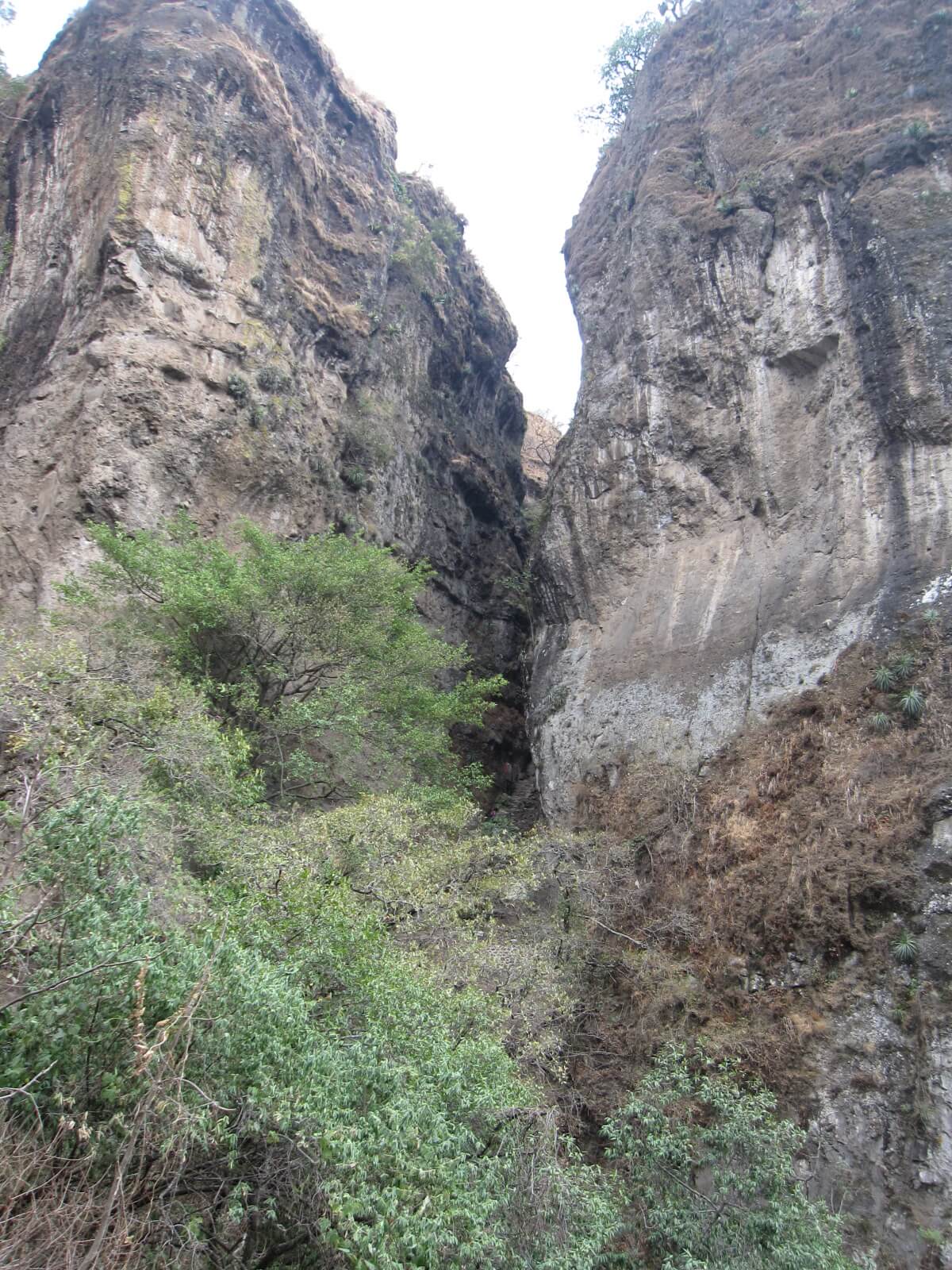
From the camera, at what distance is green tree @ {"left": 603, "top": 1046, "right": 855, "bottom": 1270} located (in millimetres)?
7633

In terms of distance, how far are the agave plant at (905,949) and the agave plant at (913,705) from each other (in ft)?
11.8

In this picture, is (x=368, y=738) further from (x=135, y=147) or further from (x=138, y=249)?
(x=135, y=147)

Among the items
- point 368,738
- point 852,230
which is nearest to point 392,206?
point 852,230

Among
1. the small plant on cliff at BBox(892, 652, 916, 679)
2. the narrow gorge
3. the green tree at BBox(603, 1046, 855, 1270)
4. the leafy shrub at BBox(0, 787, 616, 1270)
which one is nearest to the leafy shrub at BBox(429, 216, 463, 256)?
the narrow gorge

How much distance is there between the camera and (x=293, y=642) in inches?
583

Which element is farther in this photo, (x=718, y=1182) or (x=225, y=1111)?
(x=718, y=1182)

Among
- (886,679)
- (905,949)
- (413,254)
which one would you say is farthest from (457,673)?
(905,949)

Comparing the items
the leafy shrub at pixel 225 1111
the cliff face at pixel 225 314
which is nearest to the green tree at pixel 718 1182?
the leafy shrub at pixel 225 1111

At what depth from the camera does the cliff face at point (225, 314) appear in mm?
16375

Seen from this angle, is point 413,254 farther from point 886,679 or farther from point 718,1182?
point 718,1182

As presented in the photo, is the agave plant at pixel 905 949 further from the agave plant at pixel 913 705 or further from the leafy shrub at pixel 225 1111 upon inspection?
the leafy shrub at pixel 225 1111

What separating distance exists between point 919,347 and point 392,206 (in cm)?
1777

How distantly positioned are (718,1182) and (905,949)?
12.2ft

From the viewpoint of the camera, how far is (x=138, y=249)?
1767cm
